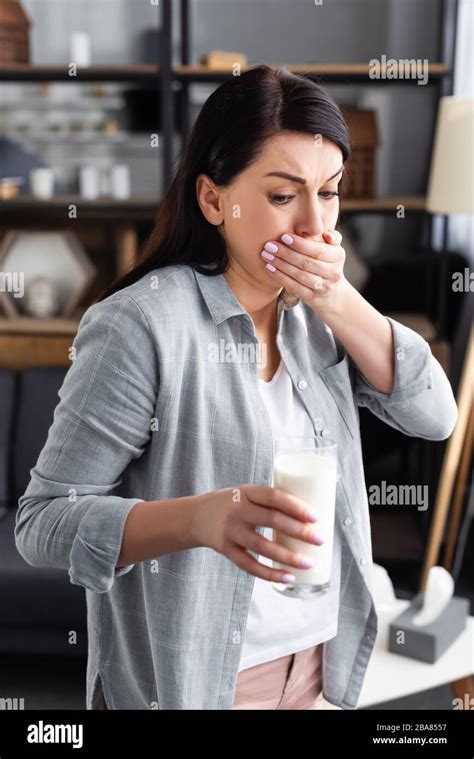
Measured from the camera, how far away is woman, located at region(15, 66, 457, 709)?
34.1 inches

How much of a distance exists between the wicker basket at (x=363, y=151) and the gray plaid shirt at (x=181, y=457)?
82.2 inches

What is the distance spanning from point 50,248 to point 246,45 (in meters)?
1.06

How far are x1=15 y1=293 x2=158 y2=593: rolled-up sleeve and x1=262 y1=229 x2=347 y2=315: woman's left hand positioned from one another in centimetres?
16

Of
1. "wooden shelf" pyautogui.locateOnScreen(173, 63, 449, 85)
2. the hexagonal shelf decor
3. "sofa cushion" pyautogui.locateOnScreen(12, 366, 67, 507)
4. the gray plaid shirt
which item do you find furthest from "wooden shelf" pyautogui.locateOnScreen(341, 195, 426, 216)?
the gray plaid shirt

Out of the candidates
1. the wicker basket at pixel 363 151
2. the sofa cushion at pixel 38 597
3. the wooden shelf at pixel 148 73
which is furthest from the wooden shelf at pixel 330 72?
the sofa cushion at pixel 38 597

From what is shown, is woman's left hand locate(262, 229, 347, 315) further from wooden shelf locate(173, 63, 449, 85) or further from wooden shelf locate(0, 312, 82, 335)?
wooden shelf locate(0, 312, 82, 335)

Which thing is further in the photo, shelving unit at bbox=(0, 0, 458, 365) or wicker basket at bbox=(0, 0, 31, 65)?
wicker basket at bbox=(0, 0, 31, 65)

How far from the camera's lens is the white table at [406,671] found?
173 cm

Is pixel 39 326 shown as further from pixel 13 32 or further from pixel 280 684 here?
pixel 280 684

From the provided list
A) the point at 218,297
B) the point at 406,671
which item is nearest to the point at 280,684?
the point at 218,297

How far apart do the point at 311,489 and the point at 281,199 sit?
1.03 ft

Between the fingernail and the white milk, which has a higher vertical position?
the fingernail
